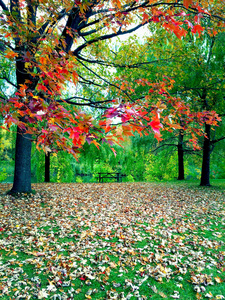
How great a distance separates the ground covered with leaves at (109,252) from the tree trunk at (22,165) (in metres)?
0.68

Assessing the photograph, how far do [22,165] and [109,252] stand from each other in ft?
14.4

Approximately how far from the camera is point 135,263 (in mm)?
3059

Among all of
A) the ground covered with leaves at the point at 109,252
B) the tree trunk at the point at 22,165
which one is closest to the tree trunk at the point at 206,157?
the ground covered with leaves at the point at 109,252

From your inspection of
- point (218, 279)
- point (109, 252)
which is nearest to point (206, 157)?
point (218, 279)

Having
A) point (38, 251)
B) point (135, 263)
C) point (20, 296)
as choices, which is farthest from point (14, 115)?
point (135, 263)

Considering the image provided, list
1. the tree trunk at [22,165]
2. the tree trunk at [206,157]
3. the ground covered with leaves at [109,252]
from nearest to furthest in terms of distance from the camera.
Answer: the ground covered with leaves at [109,252] < the tree trunk at [22,165] < the tree trunk at [206,157]

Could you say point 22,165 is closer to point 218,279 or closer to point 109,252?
point 109,252

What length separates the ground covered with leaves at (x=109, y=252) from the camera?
2520mm

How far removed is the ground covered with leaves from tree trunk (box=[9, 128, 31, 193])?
0.68m

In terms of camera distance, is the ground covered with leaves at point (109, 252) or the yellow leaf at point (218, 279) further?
the yellow leaf at point (218, 279)

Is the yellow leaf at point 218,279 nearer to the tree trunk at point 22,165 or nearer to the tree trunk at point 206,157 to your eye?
the tree trunk at point 22,165

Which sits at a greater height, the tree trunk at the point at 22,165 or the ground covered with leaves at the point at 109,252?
the tree trunk at the point at 22,165

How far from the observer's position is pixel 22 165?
653 cm

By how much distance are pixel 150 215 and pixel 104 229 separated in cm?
161
